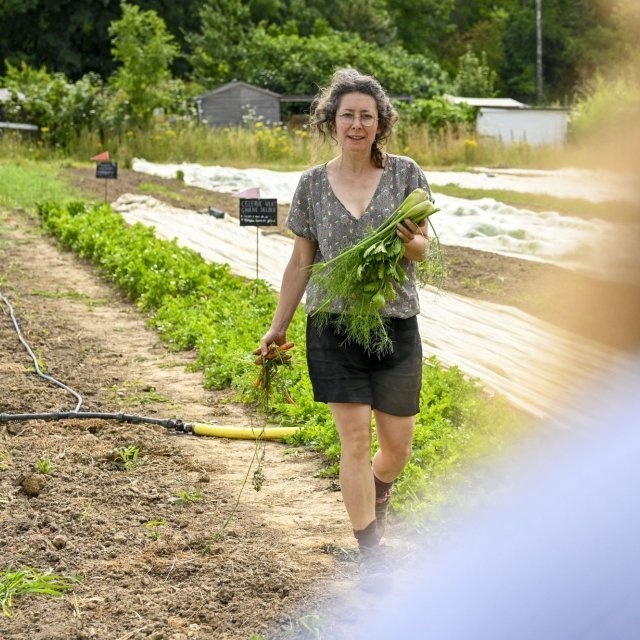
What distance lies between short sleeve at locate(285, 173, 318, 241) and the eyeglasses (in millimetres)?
252

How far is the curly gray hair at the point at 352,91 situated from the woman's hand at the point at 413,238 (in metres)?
0.33

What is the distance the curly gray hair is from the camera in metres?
3.47

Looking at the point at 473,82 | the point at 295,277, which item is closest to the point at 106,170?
the point at 295,277

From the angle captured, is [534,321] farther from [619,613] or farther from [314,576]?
[619,613]

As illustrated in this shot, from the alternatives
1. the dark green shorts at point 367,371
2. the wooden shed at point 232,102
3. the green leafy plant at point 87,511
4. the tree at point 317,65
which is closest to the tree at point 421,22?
the tree at point 317,65

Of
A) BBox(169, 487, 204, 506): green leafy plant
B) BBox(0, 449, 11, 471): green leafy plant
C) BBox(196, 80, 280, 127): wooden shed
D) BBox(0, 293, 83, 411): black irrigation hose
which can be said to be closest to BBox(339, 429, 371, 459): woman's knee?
BBox(169, 487, 204, 506): green leafy plant

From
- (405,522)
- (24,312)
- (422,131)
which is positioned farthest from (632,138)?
(422,131)

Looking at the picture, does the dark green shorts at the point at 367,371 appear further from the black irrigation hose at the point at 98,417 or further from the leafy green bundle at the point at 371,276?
the black irrigation hose at the point at 98,417

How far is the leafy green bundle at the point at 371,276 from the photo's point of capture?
3291 mm

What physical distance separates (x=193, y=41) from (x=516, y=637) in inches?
1787

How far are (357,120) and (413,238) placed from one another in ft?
1.40

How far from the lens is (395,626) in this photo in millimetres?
3211

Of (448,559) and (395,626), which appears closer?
(395,626)

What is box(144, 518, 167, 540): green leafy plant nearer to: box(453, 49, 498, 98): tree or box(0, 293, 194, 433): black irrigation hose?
box(0, 293, 194, 433): black irrigation hose
